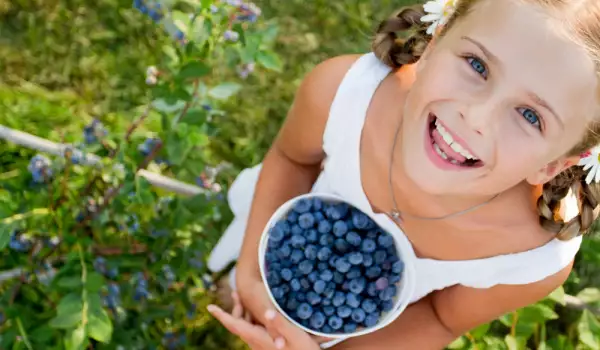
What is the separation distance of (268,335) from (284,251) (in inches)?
8.0

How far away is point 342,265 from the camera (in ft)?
3.17

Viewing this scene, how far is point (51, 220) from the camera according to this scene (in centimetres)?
124

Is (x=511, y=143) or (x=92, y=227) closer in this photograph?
(x=511, y=143)

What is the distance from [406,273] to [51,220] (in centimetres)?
67

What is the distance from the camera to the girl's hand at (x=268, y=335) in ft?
3.46

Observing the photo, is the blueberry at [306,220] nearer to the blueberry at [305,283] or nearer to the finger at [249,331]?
the blueberry at [305,283]

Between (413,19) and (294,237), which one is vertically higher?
(413,19)

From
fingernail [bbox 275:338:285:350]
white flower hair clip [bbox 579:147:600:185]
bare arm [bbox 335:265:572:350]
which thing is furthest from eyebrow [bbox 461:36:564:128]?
fingernail [bbox 275:338:285:350]

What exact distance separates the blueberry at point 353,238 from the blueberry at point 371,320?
107 millimetres

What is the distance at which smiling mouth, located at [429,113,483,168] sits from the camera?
78 centimetres

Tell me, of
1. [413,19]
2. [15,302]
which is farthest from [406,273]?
[15,302]

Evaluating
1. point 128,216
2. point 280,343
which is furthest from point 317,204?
point 128,216

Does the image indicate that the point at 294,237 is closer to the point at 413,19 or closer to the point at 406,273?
the point at 406,273

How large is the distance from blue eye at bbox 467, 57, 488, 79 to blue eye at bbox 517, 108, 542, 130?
6 centimetres
